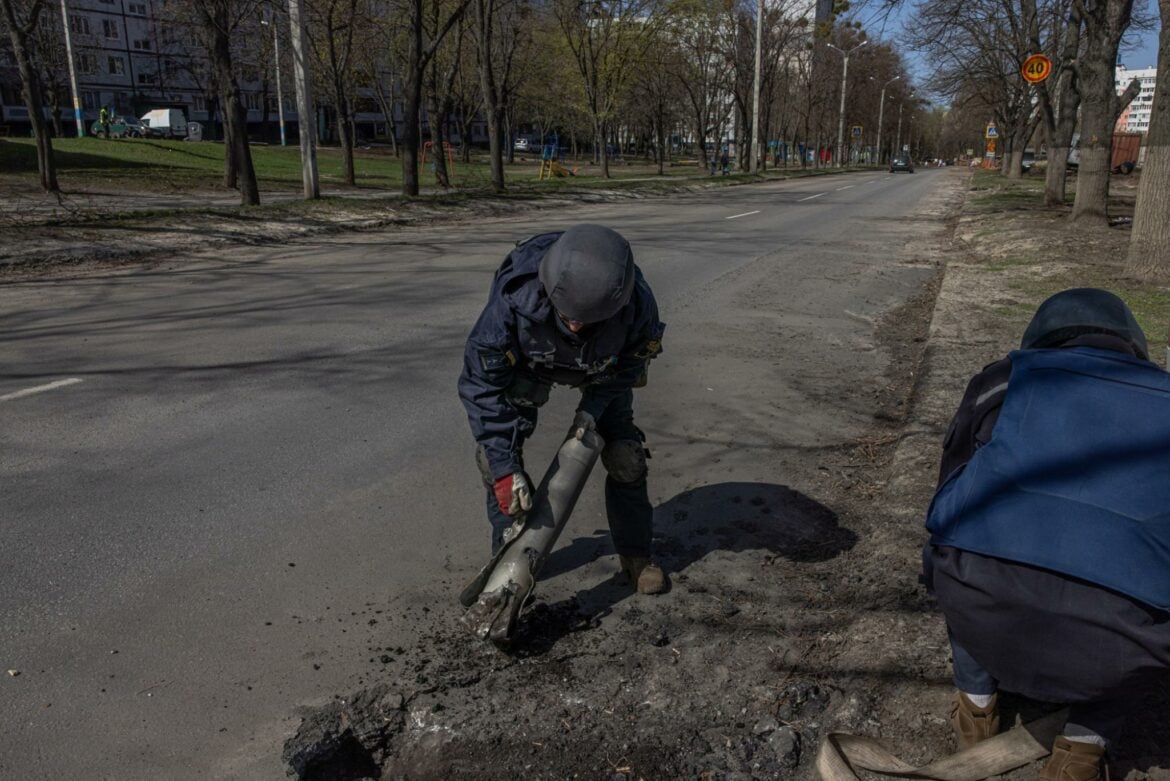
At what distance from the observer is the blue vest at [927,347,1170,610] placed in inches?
78.2

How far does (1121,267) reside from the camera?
37.3ft

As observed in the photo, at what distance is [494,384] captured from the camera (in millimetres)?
3002

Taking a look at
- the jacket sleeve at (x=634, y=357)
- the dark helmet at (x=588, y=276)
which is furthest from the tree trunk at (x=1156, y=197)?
the dark helmet at (x=588, y=276)

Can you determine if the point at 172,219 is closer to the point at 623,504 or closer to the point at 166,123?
the point at 623,504

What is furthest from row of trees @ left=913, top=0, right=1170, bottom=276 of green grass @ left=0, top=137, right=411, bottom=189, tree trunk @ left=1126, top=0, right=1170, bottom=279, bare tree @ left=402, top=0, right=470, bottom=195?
green grass @ left=0, top=137, right=411, bottom=189

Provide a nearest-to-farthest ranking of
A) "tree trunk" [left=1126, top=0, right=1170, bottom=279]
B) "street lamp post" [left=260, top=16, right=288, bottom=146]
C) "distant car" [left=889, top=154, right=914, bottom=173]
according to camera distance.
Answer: "tree trunk" [left=1126, top=0, right=1170, bottom=279] → "street lamp post" [left=260, top=16, right=288, bottom=146] → "distant car" [left=889, top=154, right=914, bottom=173]

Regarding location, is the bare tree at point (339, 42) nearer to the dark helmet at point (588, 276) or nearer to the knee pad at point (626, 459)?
the knee pad at point (626, 459)

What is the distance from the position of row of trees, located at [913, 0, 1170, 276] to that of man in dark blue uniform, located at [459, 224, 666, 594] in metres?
9.36

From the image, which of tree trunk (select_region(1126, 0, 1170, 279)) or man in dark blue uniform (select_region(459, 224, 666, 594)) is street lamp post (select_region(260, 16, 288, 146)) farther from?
man in dark blue uniform (select_region(459, 224, 666, 594))

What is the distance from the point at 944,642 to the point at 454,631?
170 cm

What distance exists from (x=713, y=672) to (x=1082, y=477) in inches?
55.2

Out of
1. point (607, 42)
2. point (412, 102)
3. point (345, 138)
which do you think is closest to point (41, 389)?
point (412, 102)

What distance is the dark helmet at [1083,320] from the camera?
7.64ft

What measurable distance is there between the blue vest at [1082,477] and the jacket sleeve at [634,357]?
1.27 metres
